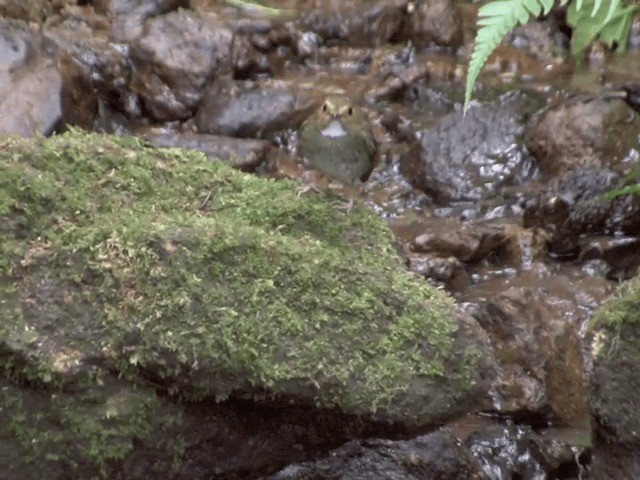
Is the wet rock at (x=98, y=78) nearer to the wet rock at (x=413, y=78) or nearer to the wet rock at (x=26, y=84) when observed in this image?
the wet rock at (x=26, y=84)

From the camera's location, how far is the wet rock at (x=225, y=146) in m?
4.78

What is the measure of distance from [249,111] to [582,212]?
208cm

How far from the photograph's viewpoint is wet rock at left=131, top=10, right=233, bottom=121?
5.43 m

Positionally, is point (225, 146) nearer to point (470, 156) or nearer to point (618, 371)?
point (470, 156)

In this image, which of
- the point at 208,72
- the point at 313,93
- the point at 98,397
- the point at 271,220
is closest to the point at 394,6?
the point at 313,93

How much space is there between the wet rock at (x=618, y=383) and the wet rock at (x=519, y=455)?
1.87 feet

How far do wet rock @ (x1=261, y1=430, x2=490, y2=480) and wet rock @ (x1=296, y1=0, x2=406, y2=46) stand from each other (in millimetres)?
4286

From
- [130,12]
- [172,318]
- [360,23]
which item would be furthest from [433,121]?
[172,318]

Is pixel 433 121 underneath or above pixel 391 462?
underneath

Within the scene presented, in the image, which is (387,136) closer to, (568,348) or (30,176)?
(568,348)

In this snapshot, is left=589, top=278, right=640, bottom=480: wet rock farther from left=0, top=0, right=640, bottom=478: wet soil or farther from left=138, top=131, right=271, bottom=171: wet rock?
left=138, top=131, right=271, bottom=171: wet rock

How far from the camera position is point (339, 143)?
503cm

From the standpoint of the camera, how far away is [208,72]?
553 cm

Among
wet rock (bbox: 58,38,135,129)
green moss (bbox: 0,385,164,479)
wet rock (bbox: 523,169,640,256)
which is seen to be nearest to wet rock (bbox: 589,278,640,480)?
green moss (bbox: 0,385,164,479)
